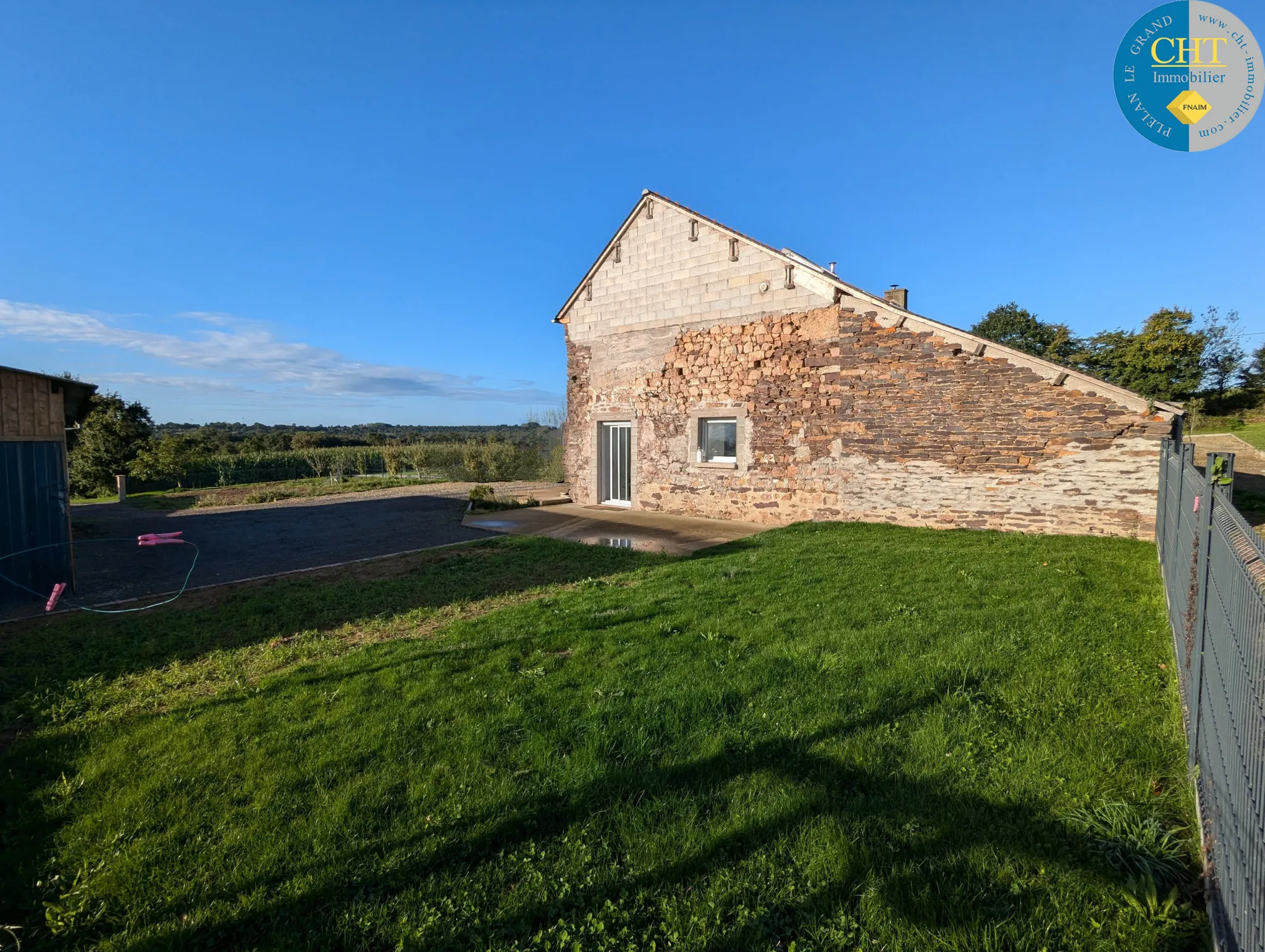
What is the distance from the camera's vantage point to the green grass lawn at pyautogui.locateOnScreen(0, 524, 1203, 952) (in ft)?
7.50

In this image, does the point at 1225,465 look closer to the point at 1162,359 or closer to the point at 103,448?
the point at 1162,359

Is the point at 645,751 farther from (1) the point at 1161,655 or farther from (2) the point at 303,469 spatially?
(2) the point at 303,469

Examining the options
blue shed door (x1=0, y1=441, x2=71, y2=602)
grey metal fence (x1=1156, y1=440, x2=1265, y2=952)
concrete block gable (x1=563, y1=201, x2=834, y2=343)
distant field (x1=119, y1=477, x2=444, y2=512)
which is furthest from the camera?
distant field (x1=119, y1=477, x2=444, y2=512)

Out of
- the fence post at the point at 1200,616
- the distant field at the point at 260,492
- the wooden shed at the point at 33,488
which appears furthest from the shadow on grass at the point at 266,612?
the distant field at the point at 260,492

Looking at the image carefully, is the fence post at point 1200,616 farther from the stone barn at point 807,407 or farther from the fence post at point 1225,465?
the stone barn at point 807,407

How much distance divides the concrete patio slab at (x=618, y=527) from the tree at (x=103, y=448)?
2169 centimetres

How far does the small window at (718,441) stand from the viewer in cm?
1347

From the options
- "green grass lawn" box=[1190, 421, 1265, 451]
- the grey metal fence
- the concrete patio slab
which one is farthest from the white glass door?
"green grass lawn" box=[1190, 421, 1265, 451]

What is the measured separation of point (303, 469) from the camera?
32.6 m

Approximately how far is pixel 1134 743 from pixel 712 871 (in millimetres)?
2615

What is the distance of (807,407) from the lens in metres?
12.3

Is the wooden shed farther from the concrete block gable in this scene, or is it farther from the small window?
the small window

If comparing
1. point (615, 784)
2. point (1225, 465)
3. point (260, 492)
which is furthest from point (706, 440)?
point (260, 492)

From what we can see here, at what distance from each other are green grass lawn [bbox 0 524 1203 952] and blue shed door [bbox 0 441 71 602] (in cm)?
185
